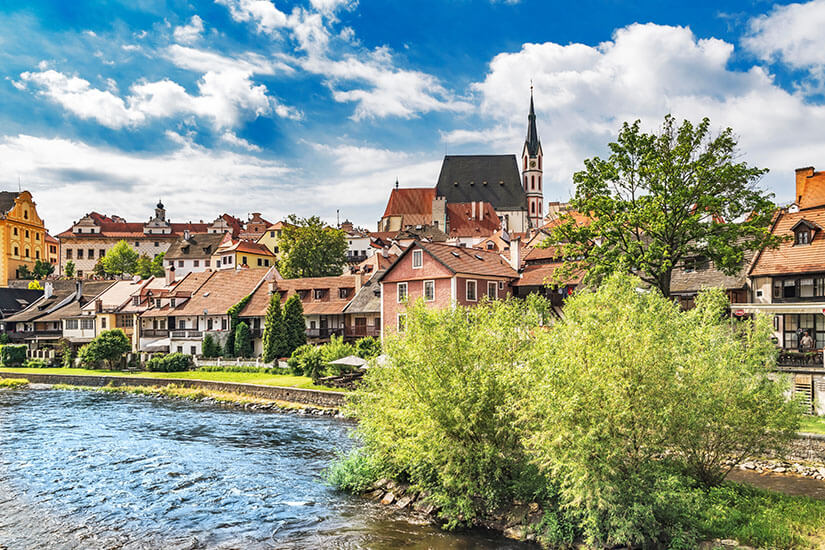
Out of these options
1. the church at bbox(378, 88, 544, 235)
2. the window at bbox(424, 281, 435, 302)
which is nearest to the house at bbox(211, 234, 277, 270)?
the church at bbox(378, 88, 544, 235)

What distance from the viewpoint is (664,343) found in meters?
17.0

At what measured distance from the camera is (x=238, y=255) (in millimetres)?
105938

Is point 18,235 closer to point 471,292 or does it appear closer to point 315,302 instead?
point 315,302

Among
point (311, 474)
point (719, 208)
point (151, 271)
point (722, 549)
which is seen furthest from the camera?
point (151, 271)

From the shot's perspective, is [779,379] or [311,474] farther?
[311,474]

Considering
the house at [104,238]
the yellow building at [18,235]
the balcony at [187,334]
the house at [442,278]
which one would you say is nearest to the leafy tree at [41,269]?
the yellow building at [18,235]

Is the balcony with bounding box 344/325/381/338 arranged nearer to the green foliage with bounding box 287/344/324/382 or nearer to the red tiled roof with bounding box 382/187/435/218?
the green foliage with bounding box 287/344/324/382

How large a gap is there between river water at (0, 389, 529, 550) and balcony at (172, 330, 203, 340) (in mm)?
25487

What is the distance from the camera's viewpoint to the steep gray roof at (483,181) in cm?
14262

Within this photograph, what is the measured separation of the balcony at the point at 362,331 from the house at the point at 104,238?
94.7m

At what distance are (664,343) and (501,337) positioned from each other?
535cm

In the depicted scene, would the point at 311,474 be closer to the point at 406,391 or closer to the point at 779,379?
the point at 406,391

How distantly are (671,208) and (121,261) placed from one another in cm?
11085

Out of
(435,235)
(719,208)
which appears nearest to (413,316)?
(719,208)
